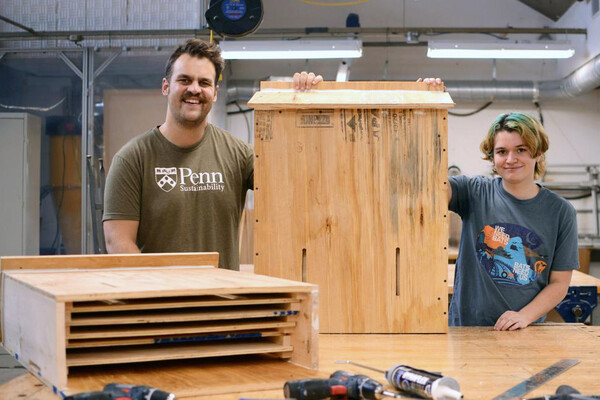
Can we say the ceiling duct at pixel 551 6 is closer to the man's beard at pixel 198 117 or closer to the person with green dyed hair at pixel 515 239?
A: the person with green dyed hair at pixel 515 239

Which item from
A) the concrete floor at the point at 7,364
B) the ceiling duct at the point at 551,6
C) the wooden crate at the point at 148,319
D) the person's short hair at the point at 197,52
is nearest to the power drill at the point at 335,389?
the wooden crate at the point at 148,319

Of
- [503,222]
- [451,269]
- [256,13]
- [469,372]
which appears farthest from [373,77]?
[469,372]

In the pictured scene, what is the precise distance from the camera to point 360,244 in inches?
70.1

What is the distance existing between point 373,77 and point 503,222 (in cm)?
647

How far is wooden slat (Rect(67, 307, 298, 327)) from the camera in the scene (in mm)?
1214

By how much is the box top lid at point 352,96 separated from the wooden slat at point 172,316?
62 centimetres

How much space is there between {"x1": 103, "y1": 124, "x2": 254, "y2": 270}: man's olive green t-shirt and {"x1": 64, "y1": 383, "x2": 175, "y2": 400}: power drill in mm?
1071

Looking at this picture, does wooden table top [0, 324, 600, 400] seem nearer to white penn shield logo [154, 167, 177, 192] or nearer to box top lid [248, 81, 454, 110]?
box top lid [248, 81, 454, 110]

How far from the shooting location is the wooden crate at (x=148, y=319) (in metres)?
1.19

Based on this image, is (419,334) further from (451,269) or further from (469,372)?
(451,269)

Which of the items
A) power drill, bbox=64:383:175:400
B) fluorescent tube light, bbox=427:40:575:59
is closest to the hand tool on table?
power drill, bbox=64:383:175:400

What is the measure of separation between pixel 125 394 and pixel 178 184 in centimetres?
114

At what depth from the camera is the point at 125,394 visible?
1056mm

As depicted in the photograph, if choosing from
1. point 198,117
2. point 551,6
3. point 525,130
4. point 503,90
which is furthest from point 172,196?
point 551,6
